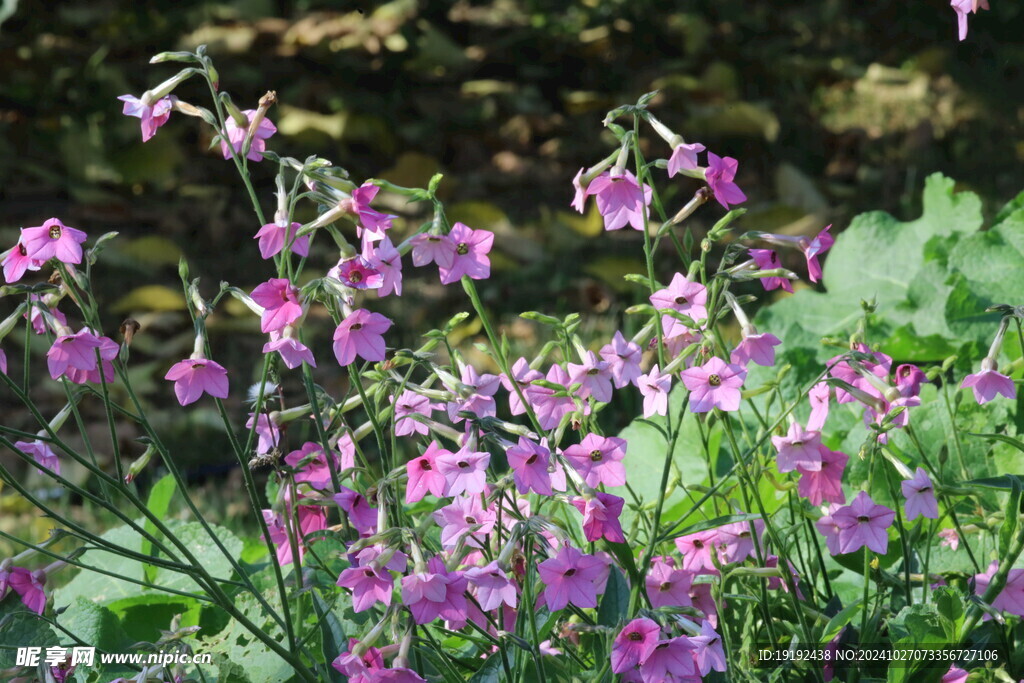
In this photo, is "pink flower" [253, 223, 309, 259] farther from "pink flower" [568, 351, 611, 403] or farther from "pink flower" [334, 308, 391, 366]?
"pink flower" [568, 351, 611, 403]

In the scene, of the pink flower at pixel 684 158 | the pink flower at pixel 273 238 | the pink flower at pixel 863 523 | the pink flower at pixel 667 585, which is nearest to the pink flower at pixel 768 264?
the pink flower at pixel 684 158

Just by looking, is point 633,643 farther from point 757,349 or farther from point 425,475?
point 757,349

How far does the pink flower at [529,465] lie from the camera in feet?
2.91

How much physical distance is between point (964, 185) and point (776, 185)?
2.03ft

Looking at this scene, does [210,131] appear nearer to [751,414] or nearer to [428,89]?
[428,89]

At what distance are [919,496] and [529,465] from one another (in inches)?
15.9

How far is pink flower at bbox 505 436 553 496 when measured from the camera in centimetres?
89

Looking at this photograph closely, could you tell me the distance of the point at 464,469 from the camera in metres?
0.91

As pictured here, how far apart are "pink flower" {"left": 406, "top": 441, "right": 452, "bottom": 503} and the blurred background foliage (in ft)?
6.75

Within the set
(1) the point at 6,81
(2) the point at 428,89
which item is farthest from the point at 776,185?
(1) the point at 6,81

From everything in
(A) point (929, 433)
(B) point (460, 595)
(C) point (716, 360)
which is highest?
(C) point (716, 360)

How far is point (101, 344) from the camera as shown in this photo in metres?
1.03

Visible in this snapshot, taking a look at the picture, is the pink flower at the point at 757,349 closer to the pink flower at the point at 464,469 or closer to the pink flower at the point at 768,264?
the pink flower at the point at 768,264

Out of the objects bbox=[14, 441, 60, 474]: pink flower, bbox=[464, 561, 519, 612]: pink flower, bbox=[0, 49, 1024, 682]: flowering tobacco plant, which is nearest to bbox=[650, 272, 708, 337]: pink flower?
bbox=[0, 49, 1024, 682]: flowering tobacco plant
